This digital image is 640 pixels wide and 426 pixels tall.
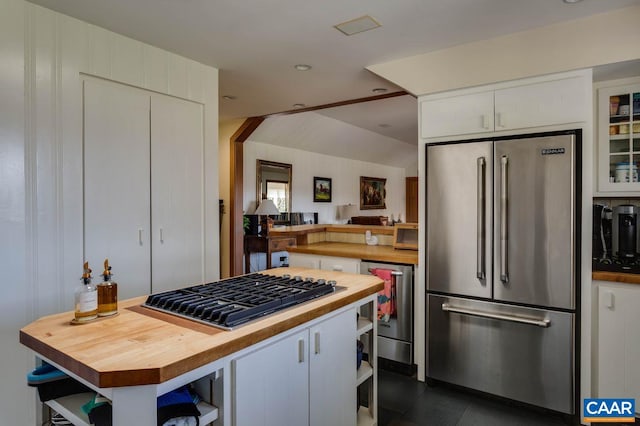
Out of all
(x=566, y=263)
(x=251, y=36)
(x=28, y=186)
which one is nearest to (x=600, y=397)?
(x=566, y=263)

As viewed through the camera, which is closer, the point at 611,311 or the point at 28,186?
the point at 28,186

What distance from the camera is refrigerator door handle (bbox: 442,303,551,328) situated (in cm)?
242

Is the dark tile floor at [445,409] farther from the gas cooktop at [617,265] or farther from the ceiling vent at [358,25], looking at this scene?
the ceiling vent at [358,25]

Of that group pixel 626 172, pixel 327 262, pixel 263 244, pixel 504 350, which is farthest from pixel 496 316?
pixel 263 244

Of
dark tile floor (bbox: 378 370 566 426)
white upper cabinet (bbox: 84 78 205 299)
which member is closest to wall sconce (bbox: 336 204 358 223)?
white upper cabinet (bbox: 84 78 205 299)

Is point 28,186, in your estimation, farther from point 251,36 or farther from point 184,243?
point 251,36

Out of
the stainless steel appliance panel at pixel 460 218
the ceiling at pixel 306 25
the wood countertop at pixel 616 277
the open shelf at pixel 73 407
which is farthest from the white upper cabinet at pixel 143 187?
the wood countertop at pixel 616 277

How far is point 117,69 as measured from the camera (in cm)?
251

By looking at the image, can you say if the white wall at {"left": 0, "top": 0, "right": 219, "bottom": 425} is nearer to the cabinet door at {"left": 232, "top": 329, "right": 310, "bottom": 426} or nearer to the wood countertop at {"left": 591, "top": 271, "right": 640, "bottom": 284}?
the cabinet door at {"left": 232, "top": 329, "right": 310, "bottom": 426}

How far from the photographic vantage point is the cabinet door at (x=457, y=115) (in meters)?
2.66

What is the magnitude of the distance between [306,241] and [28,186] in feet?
8.13

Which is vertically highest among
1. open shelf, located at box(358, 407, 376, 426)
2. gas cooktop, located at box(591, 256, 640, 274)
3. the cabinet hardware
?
gas cooktop, located at box(591, 256, 640, 274)

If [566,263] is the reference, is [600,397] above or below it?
below

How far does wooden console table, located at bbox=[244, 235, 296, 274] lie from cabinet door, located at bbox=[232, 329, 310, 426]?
12.8 ft
